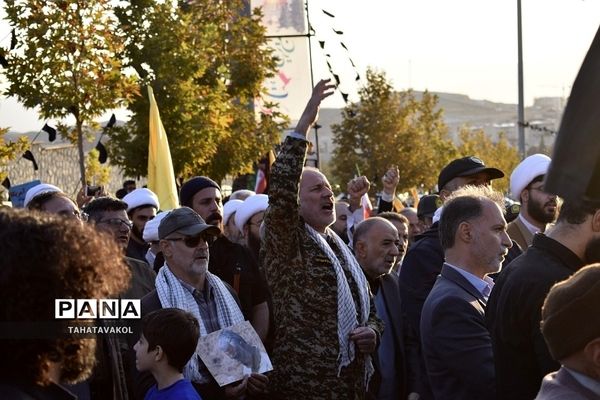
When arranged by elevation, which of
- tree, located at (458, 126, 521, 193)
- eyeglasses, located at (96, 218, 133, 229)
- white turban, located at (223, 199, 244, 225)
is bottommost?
tree, located at (458, 126, 521, 193)

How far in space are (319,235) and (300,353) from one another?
68 cm

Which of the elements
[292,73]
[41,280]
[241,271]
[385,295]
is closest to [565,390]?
[41,280]

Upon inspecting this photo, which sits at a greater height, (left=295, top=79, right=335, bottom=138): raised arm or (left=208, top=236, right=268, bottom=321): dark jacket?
(left=295, top=79, right=335, bottom=138): raised arm

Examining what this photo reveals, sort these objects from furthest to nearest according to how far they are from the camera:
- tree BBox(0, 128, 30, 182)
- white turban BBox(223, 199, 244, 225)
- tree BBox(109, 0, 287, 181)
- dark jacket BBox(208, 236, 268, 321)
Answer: tree BBox(109, 0, 287, 181), tree BBox(0, 128, 30, 182), white turban BBox(223, 199, 244, 225), dark jacket BBox(208, 236, 268, 321)

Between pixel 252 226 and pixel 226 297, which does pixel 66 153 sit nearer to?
pixel 252 226

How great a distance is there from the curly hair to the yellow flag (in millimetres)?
8529

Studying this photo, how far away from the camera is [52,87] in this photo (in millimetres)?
14164

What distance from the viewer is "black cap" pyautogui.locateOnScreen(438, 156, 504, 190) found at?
27.8 ft

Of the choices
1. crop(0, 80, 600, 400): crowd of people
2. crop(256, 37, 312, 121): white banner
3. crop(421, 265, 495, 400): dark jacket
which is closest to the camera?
crop(0, 80, 600, 400): crowd of people

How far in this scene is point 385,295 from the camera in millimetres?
7938

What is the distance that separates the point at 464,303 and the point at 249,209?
3877 millimetres

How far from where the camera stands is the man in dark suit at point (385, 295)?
7582 mm

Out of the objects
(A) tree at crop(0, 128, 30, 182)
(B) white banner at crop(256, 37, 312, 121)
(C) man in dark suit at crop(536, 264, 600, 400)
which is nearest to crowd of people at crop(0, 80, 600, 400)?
(C) man in dark suit at crop(536, 264, 600, 400)

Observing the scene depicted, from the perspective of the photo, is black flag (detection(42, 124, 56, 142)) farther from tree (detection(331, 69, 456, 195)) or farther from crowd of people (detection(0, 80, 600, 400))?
tree (detection(331, 69, 456, 195))
